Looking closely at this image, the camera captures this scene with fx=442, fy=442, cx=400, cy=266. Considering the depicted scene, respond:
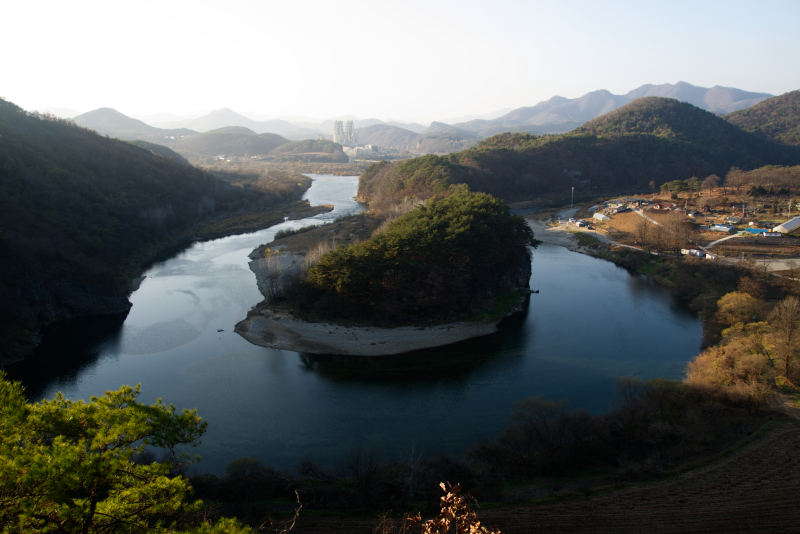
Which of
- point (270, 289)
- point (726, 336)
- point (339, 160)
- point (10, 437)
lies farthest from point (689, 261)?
point (339, 160)

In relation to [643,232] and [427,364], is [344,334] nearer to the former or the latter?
[427,364]

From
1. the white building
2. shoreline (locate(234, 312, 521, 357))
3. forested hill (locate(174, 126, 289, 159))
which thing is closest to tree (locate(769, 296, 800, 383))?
shoreline (locate(234, 312, 521, 357))

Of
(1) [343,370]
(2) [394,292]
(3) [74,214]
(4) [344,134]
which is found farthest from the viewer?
(4) [344,134]

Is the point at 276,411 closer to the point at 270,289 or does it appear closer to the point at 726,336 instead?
the point at 270,289

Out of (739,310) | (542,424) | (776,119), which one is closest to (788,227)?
(739,310)

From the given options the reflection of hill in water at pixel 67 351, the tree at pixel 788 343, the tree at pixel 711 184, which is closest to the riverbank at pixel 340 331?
the reflection of hill in water at pixel 67 351

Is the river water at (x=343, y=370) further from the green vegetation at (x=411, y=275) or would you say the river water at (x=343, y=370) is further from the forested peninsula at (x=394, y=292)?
the green vegetation at (x=411, y=275)
